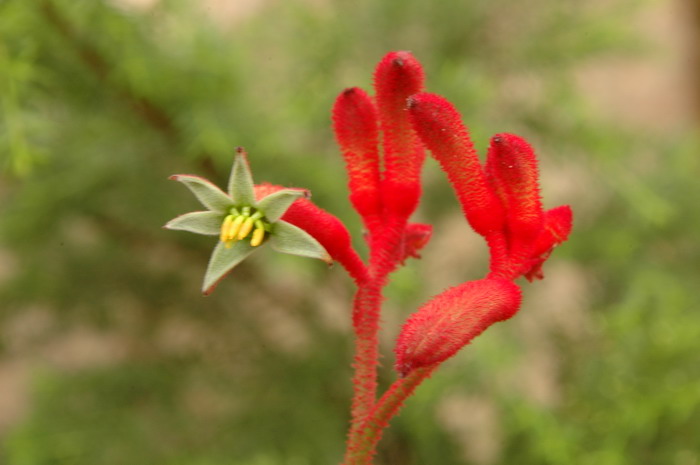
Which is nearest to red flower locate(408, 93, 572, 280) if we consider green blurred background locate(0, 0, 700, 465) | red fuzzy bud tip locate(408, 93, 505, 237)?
red fuzzy bud tip locate(408, 93, 505, 237)

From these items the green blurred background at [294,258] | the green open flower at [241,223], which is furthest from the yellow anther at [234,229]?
the green blurred background at [294,258]

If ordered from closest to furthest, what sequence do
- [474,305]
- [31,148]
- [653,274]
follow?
[474,305] < [31,148] < [653,274]

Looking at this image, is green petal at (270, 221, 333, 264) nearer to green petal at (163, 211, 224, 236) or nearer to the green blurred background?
green petal at (163, 211, 224, 236)

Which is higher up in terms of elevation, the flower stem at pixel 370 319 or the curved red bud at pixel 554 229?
the curved red bud at pixel 554 229

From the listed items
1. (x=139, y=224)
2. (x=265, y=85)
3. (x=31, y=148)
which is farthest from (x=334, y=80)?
(x=31, y=148)

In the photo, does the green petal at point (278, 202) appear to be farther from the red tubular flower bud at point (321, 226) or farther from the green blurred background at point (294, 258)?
the green blurred background at point (294, 258)

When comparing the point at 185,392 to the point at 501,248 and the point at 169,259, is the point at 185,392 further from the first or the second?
the point at 501,248
